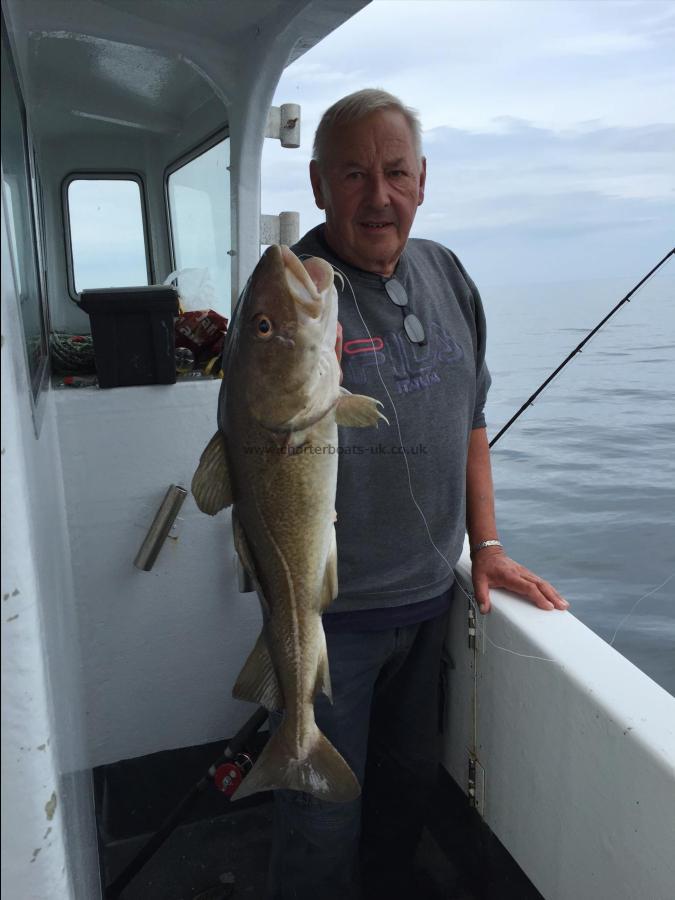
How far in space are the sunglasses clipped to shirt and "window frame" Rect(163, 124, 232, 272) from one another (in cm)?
186

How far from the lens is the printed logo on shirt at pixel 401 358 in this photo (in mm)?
2283

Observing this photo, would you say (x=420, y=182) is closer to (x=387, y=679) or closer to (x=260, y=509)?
(x=260, y=509)

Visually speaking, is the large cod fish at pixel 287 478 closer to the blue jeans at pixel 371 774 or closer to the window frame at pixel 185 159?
the blue jeans at pixel 371 774

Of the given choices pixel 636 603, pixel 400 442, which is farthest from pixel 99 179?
pixel 636 603

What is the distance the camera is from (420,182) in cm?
252

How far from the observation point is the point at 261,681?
2.04m

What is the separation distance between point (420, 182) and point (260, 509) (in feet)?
4.37

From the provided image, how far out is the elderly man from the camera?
233cm

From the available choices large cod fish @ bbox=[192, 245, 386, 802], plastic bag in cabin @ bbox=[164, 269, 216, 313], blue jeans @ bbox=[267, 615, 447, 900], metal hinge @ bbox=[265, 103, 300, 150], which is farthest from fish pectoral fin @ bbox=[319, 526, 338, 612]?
plastic bag in cabin @ bbox=[164, 269, 216, 313]

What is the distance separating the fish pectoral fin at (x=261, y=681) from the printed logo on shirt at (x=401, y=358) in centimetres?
83

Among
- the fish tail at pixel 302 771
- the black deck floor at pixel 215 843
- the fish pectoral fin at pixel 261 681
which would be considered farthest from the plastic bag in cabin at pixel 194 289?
the fish tail at pixel 302 771

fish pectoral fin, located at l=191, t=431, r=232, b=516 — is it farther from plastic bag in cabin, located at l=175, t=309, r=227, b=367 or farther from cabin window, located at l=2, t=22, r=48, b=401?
plastic bag in cabin, located at l=175, t=309, r=227, b=367

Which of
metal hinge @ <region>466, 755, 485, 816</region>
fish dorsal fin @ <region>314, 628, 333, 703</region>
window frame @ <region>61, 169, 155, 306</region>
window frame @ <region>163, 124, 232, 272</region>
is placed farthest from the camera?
window frame @ <region>61, 169, 155, 306</region>

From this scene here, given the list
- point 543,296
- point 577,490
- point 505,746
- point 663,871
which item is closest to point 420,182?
point 505,746
